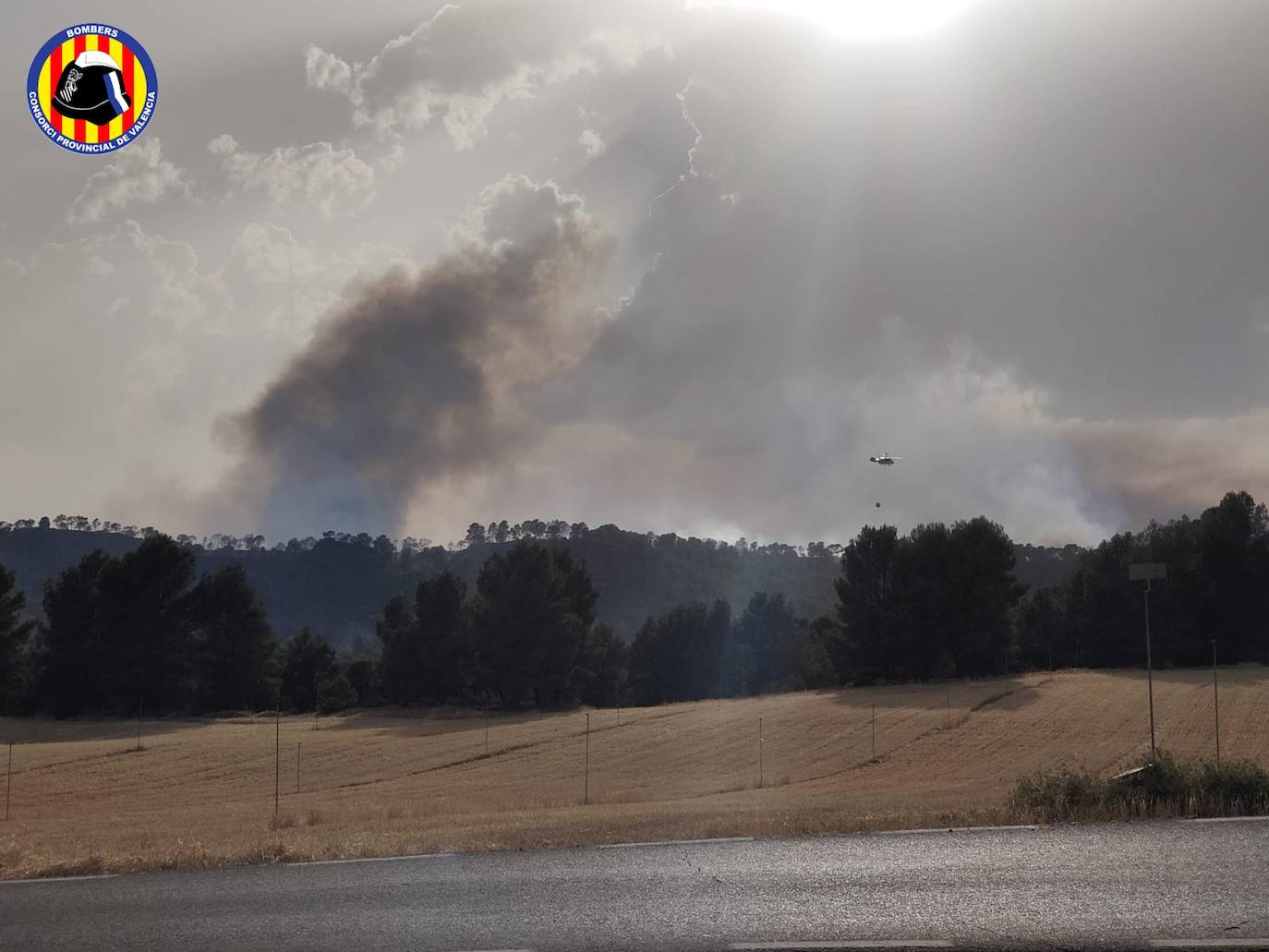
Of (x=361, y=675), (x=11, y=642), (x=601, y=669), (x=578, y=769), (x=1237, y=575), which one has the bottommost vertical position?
(x=578, y=769)

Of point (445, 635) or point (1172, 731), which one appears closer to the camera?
point (1172, 731)

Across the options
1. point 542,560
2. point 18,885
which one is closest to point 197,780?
point 18,885

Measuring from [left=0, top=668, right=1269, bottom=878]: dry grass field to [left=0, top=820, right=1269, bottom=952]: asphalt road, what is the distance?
153cm

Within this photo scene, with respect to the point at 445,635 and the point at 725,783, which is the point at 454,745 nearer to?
the point at 725,783

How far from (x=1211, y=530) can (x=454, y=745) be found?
6720cm

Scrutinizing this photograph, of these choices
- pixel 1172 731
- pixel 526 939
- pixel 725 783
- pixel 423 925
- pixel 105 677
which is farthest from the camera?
pixel 105 677

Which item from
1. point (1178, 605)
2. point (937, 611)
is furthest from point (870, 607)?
point (1178, 605)

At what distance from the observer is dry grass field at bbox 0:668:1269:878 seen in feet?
47.8

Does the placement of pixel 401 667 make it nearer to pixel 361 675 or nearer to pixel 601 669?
pixel 361 675

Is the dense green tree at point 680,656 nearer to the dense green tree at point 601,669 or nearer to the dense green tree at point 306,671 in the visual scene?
the dense green tree at point 601,669

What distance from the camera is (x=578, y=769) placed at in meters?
44.7

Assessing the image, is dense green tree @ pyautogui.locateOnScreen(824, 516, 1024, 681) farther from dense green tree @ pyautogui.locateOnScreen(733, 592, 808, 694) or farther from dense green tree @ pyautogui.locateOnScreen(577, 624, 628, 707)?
dense green tree @ pyautogui.locateOnScreen(733, 592, 808, 694)

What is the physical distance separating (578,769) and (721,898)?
3608 centimetres

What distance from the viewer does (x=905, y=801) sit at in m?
22.2
